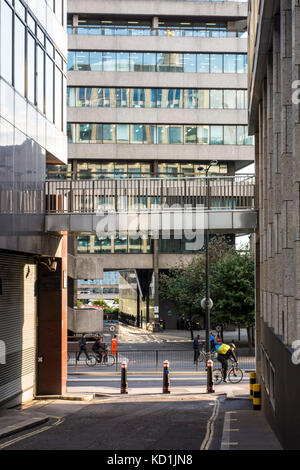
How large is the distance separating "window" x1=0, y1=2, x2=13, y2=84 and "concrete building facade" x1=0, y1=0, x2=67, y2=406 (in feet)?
0.08

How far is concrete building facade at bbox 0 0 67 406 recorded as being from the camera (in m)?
17.7

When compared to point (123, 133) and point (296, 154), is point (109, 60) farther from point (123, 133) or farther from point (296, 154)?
point (296, 154)

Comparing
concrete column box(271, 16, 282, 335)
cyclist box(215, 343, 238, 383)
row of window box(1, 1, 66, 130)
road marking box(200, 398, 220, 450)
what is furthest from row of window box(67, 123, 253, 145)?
concrete column box(271, 16, 282, 335)

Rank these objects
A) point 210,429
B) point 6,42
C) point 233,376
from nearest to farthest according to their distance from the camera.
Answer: point 210,429 < point 6,42 < point 233,376

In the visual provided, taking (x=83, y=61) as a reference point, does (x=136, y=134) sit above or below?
below

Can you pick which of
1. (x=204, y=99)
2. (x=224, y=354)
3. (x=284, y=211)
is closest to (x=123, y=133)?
(x=204, y=99)

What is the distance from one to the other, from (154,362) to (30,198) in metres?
18.9

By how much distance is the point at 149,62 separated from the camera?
62344 millimetres

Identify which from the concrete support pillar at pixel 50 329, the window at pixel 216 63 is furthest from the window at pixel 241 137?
the concrete support pillar at pixel 50 329

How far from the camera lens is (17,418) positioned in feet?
58.5

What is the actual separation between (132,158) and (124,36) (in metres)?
10.6

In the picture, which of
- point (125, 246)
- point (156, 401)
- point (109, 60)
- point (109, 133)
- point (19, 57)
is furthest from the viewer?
point (125, 246)

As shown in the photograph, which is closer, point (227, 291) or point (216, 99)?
point (227, 291)

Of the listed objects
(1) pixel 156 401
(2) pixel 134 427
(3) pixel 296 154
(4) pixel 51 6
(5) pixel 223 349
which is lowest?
(1) pixel 156 401
